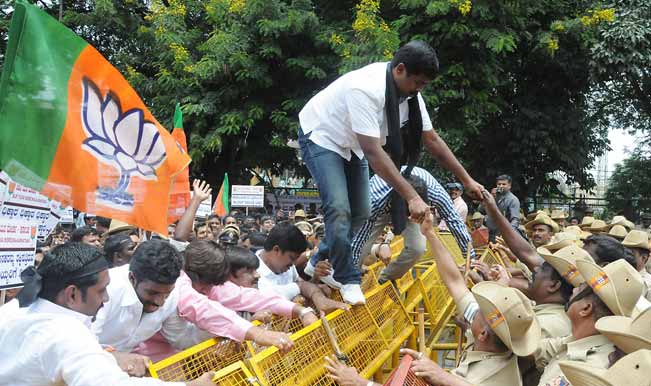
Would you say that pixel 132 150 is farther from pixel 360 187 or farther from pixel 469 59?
pixel 469 59

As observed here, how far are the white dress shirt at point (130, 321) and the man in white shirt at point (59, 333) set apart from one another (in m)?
0.61

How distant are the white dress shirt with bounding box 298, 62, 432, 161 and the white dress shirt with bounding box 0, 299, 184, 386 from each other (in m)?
2.28

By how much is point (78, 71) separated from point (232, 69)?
12.9 metres

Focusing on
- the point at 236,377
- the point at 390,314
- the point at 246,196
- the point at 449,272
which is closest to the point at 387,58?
the point at 246,196

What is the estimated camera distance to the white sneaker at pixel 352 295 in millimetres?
4402

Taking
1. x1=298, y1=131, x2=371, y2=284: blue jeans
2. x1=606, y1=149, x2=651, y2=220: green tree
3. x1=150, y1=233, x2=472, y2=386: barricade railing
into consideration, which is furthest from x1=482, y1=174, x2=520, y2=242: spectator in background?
x1=606, y1=149, x2=651, y2=220: green tree

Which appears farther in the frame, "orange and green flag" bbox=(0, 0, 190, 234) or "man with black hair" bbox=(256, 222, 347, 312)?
"man with black hair" bbox=(256, 222, 347, 312)

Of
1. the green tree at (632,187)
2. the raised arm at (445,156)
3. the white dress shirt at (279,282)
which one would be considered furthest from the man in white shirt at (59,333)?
the green tree at (632,187)

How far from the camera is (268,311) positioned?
414 centimetres

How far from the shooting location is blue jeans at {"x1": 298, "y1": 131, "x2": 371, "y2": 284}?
431cm

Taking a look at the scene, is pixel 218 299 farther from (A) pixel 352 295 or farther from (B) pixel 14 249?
(B) pixel 14 249

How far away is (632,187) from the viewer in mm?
27203

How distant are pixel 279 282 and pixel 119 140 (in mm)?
1798

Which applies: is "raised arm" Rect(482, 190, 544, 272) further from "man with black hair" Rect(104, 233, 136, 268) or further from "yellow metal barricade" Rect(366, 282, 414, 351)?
"man with black hair" Rect(104, 233, 136, 268)
